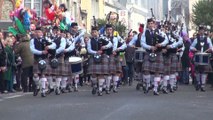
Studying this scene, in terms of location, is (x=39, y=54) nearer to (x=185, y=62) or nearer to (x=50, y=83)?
(x=50, y=83)

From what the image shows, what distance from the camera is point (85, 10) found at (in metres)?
48.8

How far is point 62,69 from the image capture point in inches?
690

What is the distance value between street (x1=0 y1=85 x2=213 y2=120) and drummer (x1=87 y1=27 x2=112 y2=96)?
91 cm

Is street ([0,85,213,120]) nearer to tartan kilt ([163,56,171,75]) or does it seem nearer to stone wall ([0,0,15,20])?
tartan kilt ([163,56,171,75])

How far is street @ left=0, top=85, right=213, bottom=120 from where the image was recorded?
37.4ft

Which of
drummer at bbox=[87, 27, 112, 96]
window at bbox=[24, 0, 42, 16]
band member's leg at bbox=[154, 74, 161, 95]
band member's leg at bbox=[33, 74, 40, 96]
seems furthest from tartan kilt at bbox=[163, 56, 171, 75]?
window at bbox=[24, 0, 42, 16]

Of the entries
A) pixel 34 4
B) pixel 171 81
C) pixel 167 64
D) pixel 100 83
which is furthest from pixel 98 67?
pixel 34 4

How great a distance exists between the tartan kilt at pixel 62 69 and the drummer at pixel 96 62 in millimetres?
1053

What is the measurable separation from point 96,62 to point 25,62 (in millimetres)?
2950

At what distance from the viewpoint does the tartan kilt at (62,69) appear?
17.2 metres

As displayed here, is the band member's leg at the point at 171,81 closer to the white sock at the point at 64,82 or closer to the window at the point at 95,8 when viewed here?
the white sock at the point at 64,82

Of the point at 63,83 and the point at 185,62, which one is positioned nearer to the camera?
the point at 63,83

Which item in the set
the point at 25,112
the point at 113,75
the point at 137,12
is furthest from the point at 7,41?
the point at 137,12

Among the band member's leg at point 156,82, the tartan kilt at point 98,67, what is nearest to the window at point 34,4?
the tartan kilt at point 98,67
